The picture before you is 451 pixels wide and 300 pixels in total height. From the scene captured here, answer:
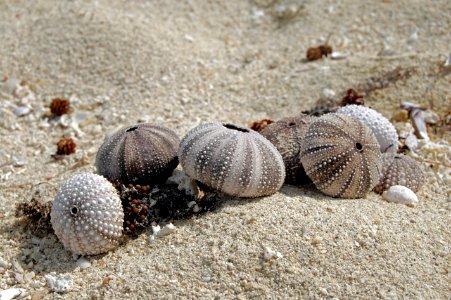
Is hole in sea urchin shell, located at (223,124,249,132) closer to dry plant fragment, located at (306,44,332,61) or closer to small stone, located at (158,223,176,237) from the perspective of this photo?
small stone, located at (158,223,176,237)

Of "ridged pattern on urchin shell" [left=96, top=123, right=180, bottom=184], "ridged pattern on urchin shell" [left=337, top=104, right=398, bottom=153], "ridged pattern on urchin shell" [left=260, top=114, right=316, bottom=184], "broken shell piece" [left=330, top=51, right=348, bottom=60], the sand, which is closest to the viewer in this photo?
the sand

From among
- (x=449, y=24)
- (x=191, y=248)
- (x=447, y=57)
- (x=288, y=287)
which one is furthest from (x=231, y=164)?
(x=449, y=24)

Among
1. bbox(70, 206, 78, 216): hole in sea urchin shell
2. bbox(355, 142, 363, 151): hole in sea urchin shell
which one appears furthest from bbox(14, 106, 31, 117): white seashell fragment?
bbox(355, 142, 363, 151): hole in sea urchin shell

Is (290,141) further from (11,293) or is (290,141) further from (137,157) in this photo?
(11,293)

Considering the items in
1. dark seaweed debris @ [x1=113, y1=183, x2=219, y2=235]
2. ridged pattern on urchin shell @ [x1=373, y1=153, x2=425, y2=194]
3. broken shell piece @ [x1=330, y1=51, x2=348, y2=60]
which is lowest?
dark seaweed debris @ [x1=113, y1=183, x2=219, y2=235]

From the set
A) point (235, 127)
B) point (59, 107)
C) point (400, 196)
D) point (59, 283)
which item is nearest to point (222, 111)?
point (59, 107)

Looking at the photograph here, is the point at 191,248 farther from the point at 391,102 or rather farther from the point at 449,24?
the point at 449,24
